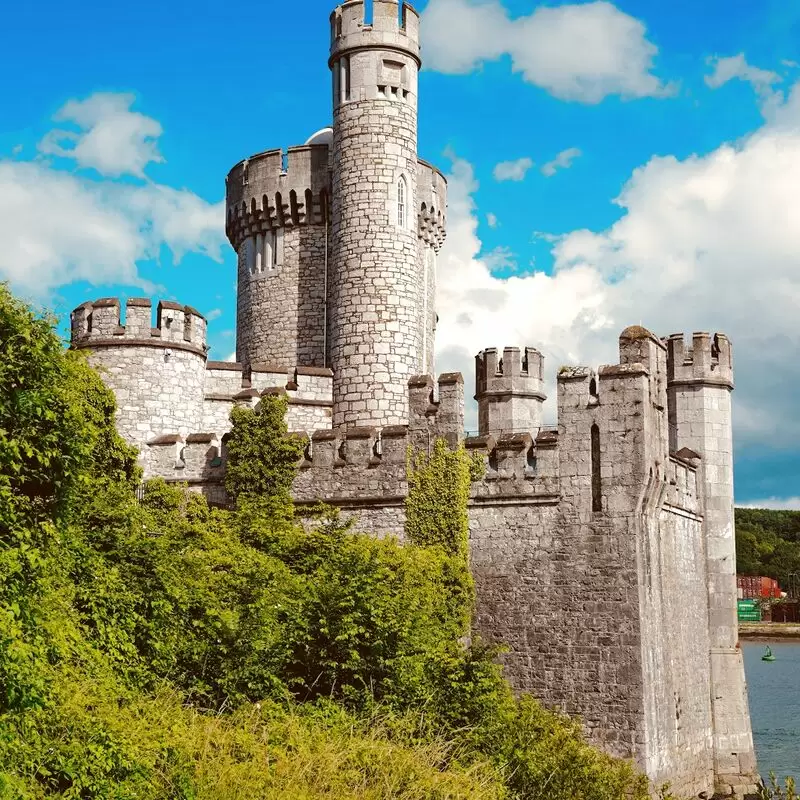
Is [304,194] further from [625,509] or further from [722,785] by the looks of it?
[722,785]

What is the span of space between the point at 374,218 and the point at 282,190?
160 inches

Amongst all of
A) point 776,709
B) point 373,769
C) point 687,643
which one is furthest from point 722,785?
point 776,709

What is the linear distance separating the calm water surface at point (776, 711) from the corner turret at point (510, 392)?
12.9 metres

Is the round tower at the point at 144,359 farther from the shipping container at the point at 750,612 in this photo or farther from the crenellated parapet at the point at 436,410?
the shipping container at the point at 750,612

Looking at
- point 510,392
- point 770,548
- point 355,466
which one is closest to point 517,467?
A: point 355,466

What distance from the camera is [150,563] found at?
18109 millimetres

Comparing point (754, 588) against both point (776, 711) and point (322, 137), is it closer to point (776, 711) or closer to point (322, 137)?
point (776, 711)

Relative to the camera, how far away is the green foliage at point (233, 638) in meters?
12.2

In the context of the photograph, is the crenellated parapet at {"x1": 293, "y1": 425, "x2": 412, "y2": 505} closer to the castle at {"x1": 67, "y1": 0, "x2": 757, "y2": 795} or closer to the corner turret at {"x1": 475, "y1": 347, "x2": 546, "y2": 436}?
the castle at {"x1": 67, "y1": 0, "x2": 757, "y2": 795}

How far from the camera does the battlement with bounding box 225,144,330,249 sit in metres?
30.9

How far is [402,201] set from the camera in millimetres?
28734

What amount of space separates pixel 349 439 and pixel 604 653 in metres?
6.83

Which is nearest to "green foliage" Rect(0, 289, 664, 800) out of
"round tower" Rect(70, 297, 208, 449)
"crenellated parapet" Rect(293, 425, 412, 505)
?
"crenellated parapet" Rect(293, 425, 412, 505)

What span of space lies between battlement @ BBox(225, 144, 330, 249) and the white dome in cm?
111
